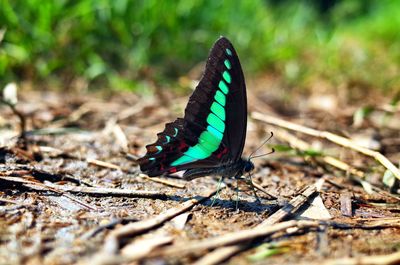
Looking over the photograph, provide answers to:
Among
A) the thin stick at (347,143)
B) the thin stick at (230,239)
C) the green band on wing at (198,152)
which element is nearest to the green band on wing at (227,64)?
the green band on wing at (198,152)

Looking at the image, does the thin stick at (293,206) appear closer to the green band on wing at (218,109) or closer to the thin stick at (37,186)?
the green band on wing at (218,109)

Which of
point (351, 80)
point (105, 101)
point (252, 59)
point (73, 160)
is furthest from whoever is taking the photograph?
point (252, 59)

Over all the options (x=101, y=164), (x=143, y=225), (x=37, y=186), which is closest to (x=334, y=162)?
(x=101, y=164)

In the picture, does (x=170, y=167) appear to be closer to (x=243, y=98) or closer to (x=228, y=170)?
(x=228, y=170)

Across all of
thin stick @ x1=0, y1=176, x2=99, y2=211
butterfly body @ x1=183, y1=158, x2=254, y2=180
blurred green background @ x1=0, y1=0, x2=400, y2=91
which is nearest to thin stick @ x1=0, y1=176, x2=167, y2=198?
thin stick @ x1=0, y1=176, x2=99, y2=211

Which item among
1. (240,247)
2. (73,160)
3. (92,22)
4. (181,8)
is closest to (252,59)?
(181,8)

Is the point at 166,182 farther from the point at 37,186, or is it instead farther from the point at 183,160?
the point at 37,186

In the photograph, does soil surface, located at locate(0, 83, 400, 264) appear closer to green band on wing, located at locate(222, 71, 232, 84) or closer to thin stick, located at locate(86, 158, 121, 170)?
thin stick, located at locate(86, 158, 121, 170)
